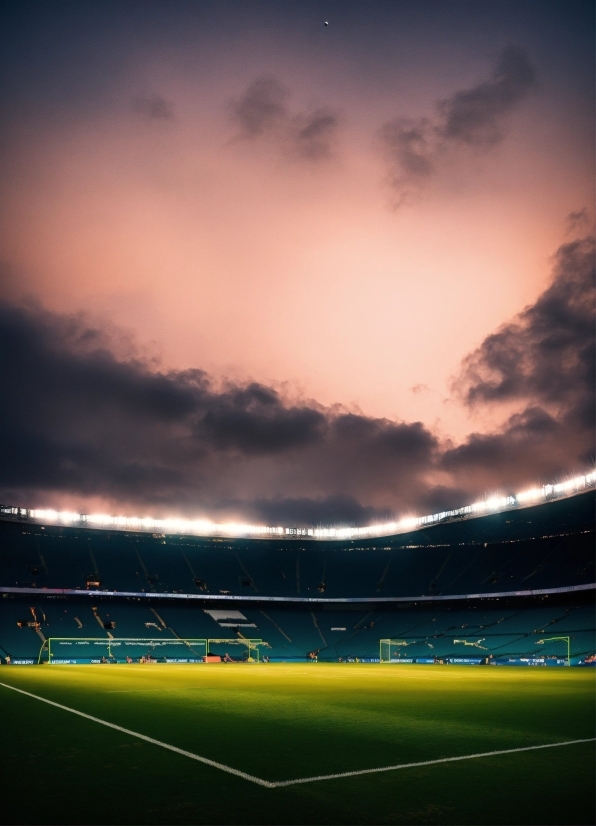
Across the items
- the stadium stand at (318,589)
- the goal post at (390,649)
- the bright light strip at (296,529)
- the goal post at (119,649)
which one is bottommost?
the goal post at (390,649)

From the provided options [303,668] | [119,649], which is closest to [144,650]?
[119,649]

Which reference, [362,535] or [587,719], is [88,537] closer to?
[362,535]

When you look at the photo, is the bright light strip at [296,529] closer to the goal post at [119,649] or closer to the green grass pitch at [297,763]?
the goal post at [119,649]

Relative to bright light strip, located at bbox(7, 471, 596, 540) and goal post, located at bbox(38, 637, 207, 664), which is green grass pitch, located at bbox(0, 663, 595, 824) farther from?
bright light strip, located at bbox(7, 471, 596, 540)

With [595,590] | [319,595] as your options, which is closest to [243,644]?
[319,595]

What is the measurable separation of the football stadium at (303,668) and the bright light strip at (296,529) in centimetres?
24

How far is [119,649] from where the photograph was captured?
197 ft

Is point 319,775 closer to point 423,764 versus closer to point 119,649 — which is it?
point 423,764

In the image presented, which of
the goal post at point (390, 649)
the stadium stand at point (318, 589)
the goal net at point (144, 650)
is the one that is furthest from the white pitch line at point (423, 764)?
the goal post at point (390, 649)

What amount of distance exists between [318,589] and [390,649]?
1437 cm

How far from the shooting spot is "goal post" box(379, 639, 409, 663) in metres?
64.2

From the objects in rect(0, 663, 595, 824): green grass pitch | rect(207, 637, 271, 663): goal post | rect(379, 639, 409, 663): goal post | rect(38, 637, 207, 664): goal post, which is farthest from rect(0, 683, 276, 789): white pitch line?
rect(379, 639, 409, 663): goal post

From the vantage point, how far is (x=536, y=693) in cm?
2138

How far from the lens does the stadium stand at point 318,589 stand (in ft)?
200
